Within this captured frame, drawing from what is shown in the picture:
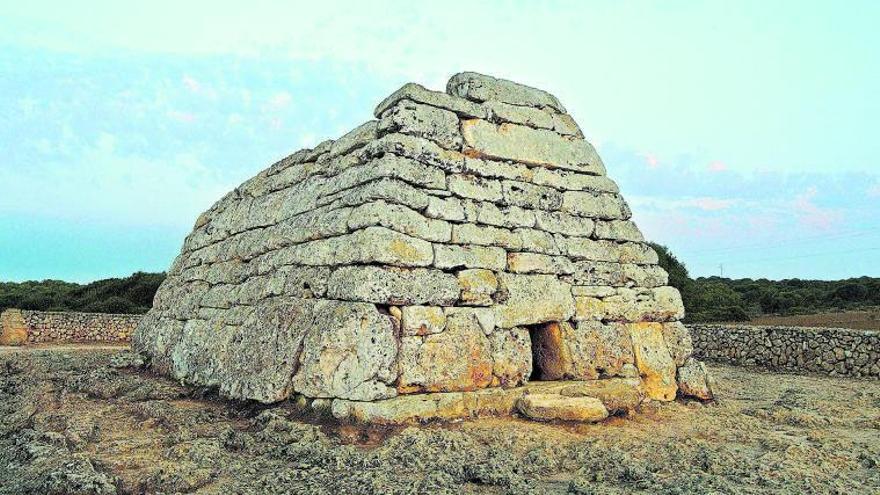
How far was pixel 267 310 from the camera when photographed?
5.96 m

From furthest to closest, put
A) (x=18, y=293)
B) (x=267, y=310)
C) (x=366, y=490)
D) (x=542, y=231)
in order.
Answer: (x=18, y=293)
(x=542, y=231)
(x=267, y=310)
(x=366, y=490)

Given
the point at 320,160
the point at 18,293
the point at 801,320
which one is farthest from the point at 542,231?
the point at 18,293

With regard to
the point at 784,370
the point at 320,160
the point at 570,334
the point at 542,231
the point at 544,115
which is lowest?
the point at 784,370

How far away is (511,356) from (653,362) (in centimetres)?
183

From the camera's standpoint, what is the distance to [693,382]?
260 inches

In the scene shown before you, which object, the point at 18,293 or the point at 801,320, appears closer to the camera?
the point at 801,320

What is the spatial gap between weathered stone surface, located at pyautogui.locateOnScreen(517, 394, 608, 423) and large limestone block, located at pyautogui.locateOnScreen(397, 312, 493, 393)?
41 cm

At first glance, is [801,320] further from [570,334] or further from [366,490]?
[366,490]

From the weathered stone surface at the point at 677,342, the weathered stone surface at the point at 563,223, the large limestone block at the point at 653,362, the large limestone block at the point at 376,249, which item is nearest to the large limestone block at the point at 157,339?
the large limestone block at the point at 376,249

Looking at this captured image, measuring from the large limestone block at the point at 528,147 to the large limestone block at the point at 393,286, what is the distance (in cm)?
154

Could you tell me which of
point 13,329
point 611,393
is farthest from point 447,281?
point 13,329

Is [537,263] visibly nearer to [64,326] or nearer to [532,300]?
[532,300]

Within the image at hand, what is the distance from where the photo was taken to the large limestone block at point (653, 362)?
639cm

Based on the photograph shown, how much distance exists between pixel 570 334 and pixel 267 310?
3012 mm
